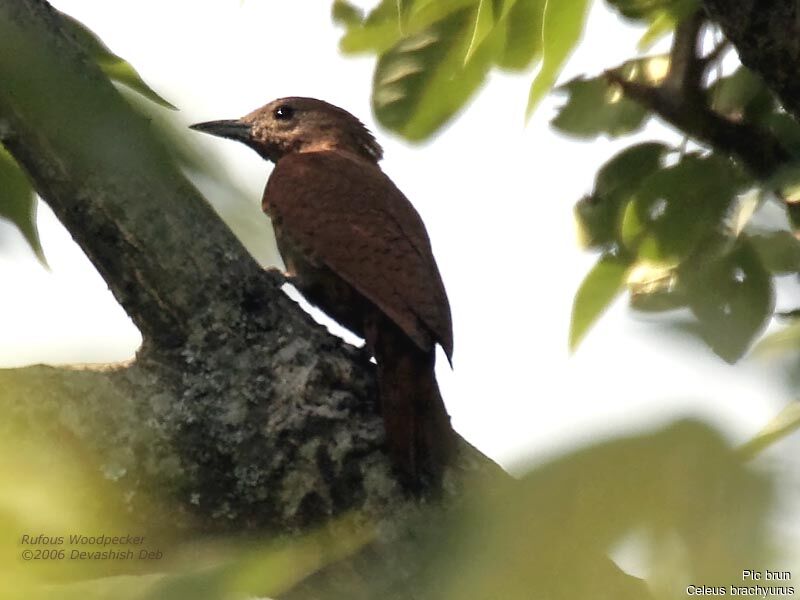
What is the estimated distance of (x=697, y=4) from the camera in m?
2.06

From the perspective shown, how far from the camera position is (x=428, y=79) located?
7.48 ft

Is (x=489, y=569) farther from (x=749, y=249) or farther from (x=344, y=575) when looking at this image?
(x=749, y=249)

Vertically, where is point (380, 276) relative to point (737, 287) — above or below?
above

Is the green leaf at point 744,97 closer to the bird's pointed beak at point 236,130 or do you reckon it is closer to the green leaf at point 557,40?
the green leaf at point 557,40

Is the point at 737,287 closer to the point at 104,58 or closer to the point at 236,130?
the point at 104,58

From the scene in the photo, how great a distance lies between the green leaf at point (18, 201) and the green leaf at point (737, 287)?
82 cm

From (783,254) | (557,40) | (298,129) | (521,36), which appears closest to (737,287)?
(783,254)

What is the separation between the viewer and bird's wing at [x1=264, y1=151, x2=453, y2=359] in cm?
283

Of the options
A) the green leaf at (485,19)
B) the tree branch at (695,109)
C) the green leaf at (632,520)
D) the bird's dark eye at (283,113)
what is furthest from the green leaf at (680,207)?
the bird's dark eye at (283,113)

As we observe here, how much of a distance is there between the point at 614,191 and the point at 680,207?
0.32 metres

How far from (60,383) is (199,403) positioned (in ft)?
0.98

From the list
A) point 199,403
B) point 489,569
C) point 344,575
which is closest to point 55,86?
point 489,569

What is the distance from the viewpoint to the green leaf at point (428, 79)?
225cm

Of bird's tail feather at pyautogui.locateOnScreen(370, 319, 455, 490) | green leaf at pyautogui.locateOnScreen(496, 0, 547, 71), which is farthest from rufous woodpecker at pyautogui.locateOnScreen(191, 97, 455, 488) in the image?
green leaf at pyautogui.locateOnScreen(496, 0, 547, 71)
